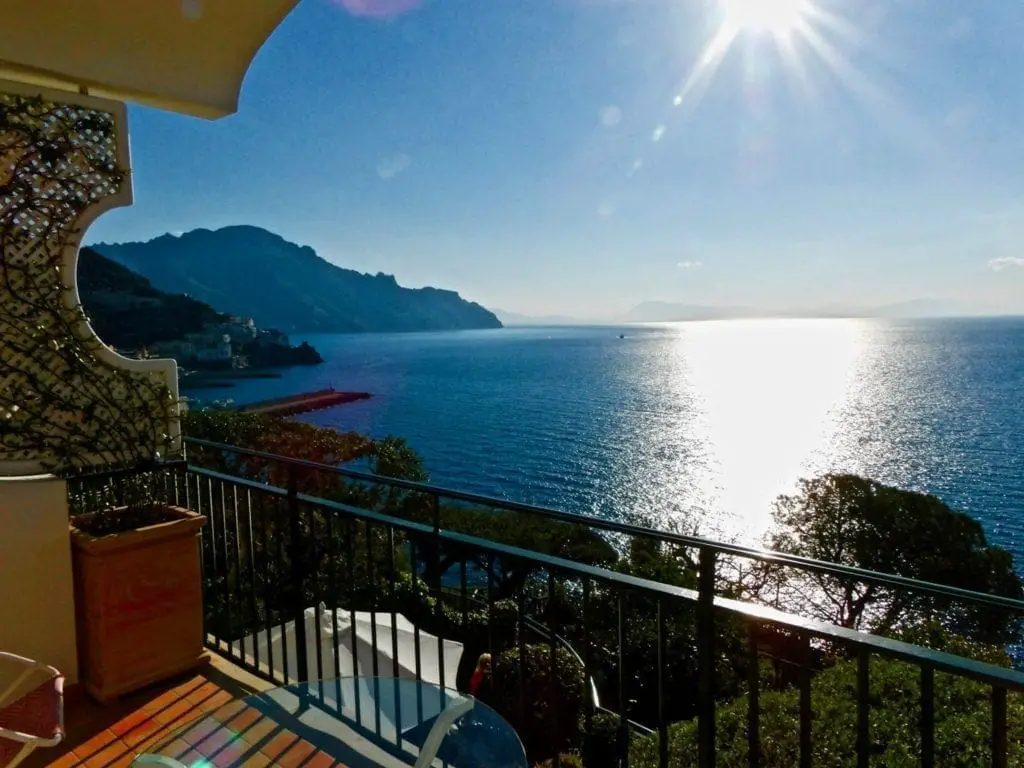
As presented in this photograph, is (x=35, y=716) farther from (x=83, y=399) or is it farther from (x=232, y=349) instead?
(x=232, y=349)

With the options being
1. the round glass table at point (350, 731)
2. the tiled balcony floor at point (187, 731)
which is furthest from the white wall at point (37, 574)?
the round glass table at point (350, 731)

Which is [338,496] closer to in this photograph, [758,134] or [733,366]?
[758,134]

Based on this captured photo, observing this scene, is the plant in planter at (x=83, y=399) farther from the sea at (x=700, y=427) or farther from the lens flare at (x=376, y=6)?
the sea at (x=700, y=427)

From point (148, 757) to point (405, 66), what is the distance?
21.9 meters

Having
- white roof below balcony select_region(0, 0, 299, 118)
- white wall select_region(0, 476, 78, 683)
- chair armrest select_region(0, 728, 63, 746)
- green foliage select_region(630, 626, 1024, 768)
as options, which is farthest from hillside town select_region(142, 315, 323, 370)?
chair armrest select_region(0, 728, 63, 746)

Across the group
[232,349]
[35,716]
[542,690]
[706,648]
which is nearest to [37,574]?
[35,716]

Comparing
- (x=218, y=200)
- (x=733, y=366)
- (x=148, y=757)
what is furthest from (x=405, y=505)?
(x=733, y=366)

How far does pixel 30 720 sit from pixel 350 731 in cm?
83

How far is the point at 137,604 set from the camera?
2600 mm

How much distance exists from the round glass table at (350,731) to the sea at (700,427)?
28.7 m

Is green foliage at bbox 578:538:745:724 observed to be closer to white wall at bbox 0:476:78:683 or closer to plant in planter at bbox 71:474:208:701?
plant in planter at bbox 71:474:208:701

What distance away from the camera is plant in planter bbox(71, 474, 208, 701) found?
252 centimetres

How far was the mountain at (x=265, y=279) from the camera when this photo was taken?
90.6 meters

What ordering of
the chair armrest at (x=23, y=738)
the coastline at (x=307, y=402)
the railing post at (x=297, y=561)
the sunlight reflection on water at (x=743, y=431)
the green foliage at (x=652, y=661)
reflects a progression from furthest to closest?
the coastline at (x=307, y=402) → the sunlight reflection on water at (x=743, y=431) → the green foliage at (x=652, y=661) → the railing post at (x=297, y=561) → the chair armrest at (x=23, y=738)
